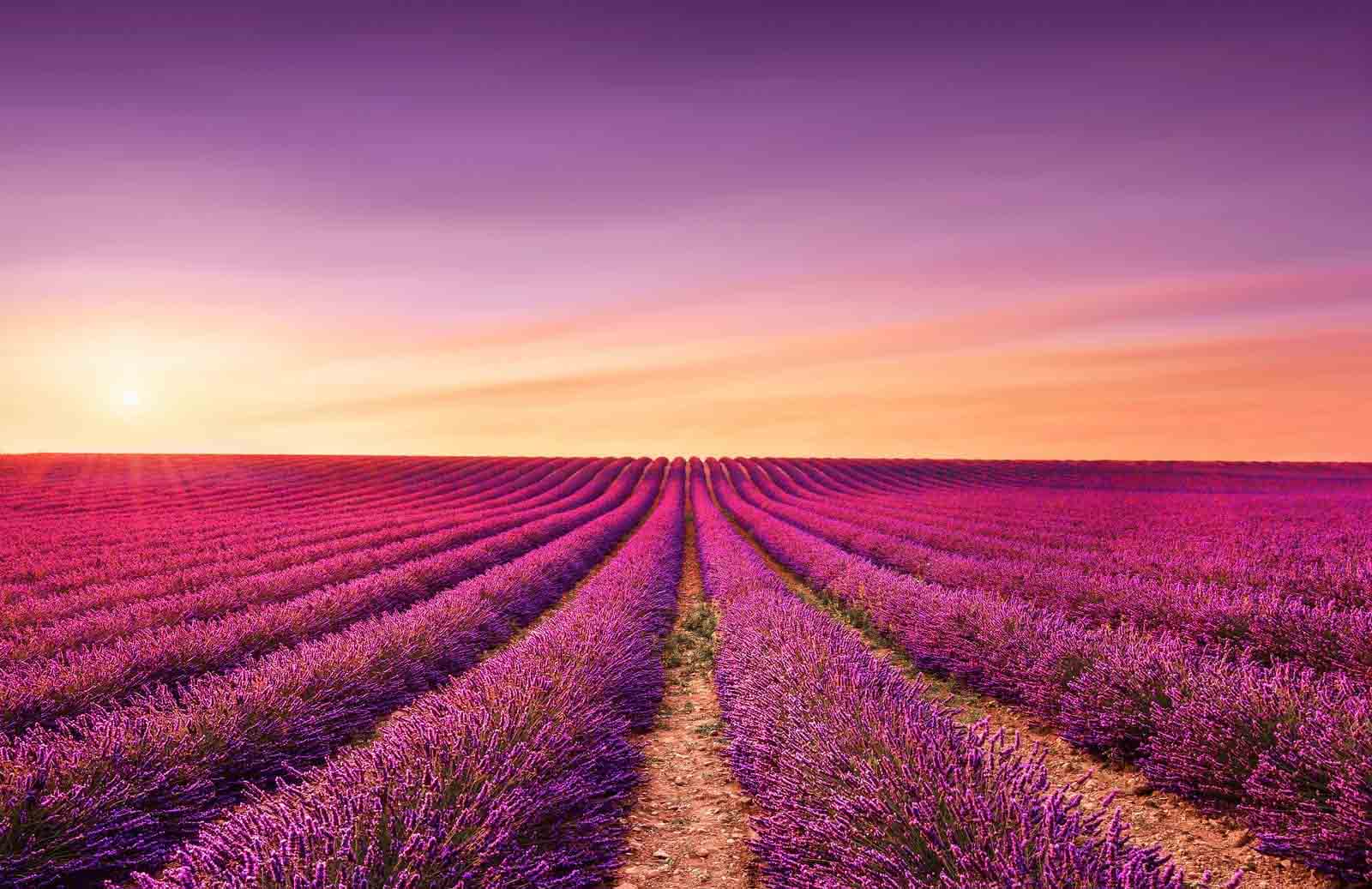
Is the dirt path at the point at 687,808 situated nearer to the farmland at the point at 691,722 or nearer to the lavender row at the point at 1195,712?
the farmland at the point at 691,722

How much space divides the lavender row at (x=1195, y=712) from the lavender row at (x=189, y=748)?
5.15m

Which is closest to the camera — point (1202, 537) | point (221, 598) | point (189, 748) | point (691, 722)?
point (189, 748)

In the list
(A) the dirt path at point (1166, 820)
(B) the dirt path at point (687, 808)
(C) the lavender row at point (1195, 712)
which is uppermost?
(C) the lavender row at point (1195, 712)

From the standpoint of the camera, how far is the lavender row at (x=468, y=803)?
A: 2.37m

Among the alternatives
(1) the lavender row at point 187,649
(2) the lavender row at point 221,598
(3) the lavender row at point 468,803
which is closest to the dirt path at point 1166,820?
(3) the lavender row at point 468,803

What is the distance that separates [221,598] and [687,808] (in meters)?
7.49

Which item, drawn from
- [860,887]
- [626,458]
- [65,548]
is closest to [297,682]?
[860,887]

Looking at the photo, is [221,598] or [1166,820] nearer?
[1166,820]

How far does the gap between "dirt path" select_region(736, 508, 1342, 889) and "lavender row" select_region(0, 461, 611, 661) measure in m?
8.20

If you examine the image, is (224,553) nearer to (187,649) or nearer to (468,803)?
(187,649)

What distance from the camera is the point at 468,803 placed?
2.93 metres

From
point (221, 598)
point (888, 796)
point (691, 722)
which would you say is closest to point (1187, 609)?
point (691, 722)

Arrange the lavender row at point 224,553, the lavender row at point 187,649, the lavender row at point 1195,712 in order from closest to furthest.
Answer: the lavender row at point 1195,712
the lavender row at point 187,649
the lavender row at point 224,553

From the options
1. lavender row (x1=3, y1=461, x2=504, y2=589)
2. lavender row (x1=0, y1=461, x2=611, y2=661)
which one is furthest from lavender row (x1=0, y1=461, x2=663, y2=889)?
lavender row (x1=3, y1=461, x2=504, y2=589)
